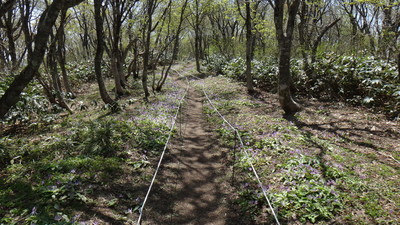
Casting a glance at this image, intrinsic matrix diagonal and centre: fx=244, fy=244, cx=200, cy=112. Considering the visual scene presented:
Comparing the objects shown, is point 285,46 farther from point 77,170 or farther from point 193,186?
point 77,170

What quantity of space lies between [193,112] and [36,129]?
240 inches

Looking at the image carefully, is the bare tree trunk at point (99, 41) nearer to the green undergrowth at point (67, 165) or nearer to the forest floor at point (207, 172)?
the forest floor at point (207, 172)

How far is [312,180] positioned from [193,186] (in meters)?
2.46

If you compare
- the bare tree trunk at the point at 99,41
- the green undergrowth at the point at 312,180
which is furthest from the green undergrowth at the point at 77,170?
the bare tree trunk at the point at 99,41

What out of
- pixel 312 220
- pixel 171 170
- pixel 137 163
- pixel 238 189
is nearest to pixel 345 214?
pixel 312 220

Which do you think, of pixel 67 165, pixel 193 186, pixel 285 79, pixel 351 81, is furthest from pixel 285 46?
pixel 67 165

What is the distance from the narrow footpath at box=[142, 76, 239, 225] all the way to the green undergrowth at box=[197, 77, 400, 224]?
1.28ft

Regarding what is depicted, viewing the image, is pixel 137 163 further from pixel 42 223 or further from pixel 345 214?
pixel 345 214

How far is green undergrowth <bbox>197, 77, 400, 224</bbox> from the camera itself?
3959 millimetres

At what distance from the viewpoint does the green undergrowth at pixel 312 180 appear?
3959 mm

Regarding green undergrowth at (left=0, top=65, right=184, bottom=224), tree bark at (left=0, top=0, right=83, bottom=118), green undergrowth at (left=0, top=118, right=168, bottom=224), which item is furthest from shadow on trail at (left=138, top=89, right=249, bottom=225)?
tree bark at (left=0, top=0, right=83, bottom=118)

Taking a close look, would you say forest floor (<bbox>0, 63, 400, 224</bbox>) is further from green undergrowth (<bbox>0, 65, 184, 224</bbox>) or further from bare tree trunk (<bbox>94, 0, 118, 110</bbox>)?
bare tree trunk (<bbox>94, 0, 118, 110</bbox>)

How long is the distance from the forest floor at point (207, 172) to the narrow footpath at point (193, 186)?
0.08ft

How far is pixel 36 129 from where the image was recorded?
8016 mm
